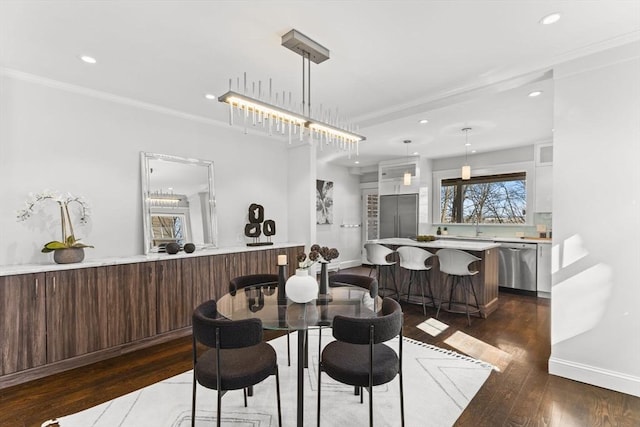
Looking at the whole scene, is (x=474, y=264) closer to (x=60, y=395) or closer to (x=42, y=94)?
(x=60, y=395)

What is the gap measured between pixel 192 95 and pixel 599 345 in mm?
4532

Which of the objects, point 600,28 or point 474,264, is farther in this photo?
point 474,264

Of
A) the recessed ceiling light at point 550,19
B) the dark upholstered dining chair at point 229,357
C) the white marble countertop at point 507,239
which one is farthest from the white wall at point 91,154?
the white marble countertop at point 507,239

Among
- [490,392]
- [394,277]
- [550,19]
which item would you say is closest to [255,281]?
[490,392]

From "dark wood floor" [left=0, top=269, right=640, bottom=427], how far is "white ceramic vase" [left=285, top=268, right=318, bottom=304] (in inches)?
45.3

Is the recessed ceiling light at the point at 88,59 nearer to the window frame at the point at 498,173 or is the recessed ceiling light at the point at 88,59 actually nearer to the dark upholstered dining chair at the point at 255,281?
the dark upholstered dining chair at the point at 255,281

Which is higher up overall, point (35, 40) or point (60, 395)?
point (35, 40)

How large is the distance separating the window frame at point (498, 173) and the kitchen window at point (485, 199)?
61 mm

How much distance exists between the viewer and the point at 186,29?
2.29 metres

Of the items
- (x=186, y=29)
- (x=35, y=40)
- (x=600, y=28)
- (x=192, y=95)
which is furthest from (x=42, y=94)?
(x=600, y=28)

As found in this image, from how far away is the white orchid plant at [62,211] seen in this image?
290cm

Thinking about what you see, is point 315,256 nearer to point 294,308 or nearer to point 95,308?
point 294,308

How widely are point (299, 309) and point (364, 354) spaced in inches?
20.7

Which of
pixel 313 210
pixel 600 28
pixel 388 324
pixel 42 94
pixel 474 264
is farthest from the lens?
pixel 313 210
